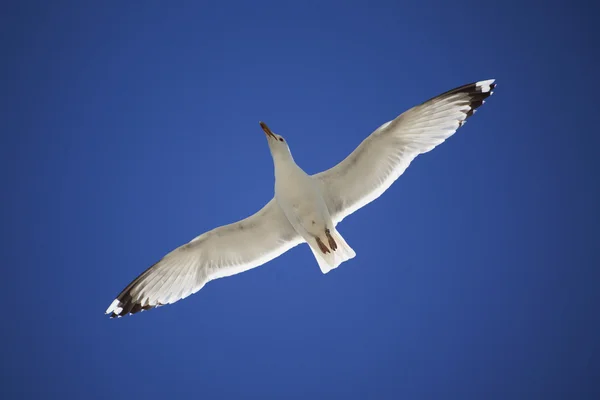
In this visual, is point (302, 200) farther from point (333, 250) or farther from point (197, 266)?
point (197, 266)

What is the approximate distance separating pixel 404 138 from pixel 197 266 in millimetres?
2532

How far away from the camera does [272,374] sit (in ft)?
93.5

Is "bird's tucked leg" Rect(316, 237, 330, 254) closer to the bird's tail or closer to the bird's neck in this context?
the bird's tail

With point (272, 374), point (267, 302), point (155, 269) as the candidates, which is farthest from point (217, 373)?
point (155, 269)

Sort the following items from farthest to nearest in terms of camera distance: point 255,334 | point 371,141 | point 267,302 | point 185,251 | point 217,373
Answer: point 267,302 < point 255,334 < point 217,373 < point 185,251 < point 371,141

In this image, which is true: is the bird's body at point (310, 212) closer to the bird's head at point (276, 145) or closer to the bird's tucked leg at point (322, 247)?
the bird's tucked leg at point (322, 247)

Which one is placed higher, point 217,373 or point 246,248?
point 217,373

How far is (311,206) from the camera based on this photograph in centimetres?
638

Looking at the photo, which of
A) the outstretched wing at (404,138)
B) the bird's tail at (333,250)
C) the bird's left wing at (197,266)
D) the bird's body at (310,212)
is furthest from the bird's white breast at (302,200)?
the bird's left wing at (197,266)

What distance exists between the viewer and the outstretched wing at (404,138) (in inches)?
250

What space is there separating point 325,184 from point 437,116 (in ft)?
4.21

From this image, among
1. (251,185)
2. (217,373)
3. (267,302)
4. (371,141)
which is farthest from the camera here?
(251,185)

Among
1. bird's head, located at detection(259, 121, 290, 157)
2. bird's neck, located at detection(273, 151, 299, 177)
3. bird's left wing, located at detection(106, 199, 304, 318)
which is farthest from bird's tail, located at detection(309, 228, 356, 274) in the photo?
bird's head, located at detection(259, 121, 290, 157)

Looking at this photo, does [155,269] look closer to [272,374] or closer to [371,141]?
[371,141]
